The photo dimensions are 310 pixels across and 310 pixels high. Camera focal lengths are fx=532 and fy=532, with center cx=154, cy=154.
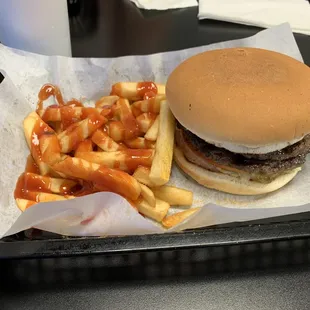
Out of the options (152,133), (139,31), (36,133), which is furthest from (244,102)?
(139,31)

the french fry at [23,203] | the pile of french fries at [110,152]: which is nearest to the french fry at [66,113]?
the pile of french fries at [110,152]

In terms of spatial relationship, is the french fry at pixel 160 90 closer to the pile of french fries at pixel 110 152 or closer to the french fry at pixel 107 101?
the pile of french fries at pixel 110 152

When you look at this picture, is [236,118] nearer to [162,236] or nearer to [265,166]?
[265,166]

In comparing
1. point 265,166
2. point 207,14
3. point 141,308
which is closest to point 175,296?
point 141,308

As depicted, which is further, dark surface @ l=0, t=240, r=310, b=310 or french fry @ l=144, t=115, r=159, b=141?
french fry @ l=144, t=115, r=159, b=141

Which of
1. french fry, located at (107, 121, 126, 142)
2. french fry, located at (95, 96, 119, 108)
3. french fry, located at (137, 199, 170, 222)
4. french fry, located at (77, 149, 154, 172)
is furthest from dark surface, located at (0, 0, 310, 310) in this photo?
french fry, located at (95, 96, 119, 108)

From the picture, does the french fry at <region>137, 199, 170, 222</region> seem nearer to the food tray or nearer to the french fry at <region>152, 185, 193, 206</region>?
the french fry at <region>152, 185, 193, 206</region>
